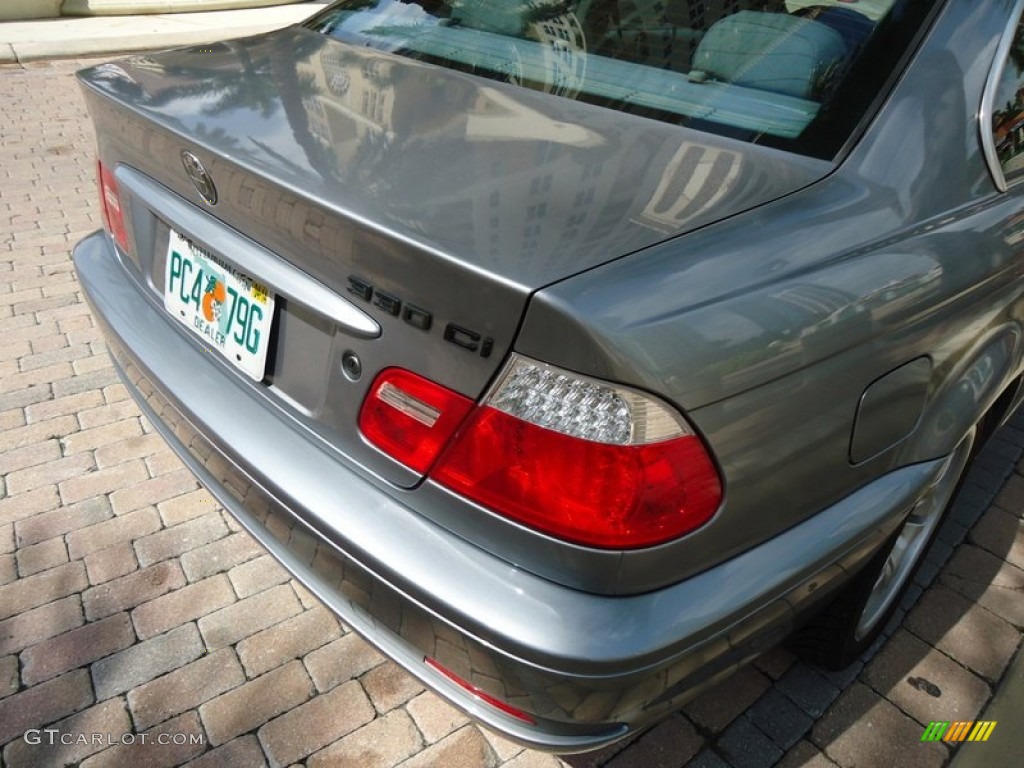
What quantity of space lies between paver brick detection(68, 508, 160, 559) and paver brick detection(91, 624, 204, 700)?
42 cm

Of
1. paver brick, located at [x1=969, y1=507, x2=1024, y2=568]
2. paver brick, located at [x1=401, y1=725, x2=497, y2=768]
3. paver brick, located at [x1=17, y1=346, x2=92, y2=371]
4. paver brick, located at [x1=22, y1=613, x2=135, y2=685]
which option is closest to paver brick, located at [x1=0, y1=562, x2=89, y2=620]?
paver brick, located at [x1=22, y1=613, x2=135, y2=685]

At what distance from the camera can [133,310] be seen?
1.98 m

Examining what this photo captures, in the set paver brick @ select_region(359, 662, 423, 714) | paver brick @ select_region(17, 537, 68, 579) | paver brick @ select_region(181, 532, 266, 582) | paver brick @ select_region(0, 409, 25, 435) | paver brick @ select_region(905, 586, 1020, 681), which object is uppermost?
paver brick @ select_region(905, 586, 1020, 681)

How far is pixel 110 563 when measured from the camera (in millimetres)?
2273

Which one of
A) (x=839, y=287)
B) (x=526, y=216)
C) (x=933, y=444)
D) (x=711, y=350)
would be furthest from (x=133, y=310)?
(x=933, y=444)

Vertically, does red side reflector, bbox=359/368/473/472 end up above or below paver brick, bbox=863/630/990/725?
above

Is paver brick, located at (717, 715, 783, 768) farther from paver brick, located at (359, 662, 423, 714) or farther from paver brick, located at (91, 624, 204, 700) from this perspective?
paver brick, located at (91, 624, 204, 700)

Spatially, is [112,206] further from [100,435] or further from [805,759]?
[805,759]

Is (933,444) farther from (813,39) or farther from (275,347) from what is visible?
(275,347)

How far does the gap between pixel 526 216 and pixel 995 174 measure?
3.54 ft

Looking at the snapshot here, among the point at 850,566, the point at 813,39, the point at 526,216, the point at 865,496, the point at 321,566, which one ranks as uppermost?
the point at 813,39

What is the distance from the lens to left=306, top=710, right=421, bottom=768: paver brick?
5.92ft

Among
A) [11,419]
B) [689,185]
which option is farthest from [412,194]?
[11,419]

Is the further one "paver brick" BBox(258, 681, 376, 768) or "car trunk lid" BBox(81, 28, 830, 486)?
"paver brick" BBox(258, 681, 376, 768)
